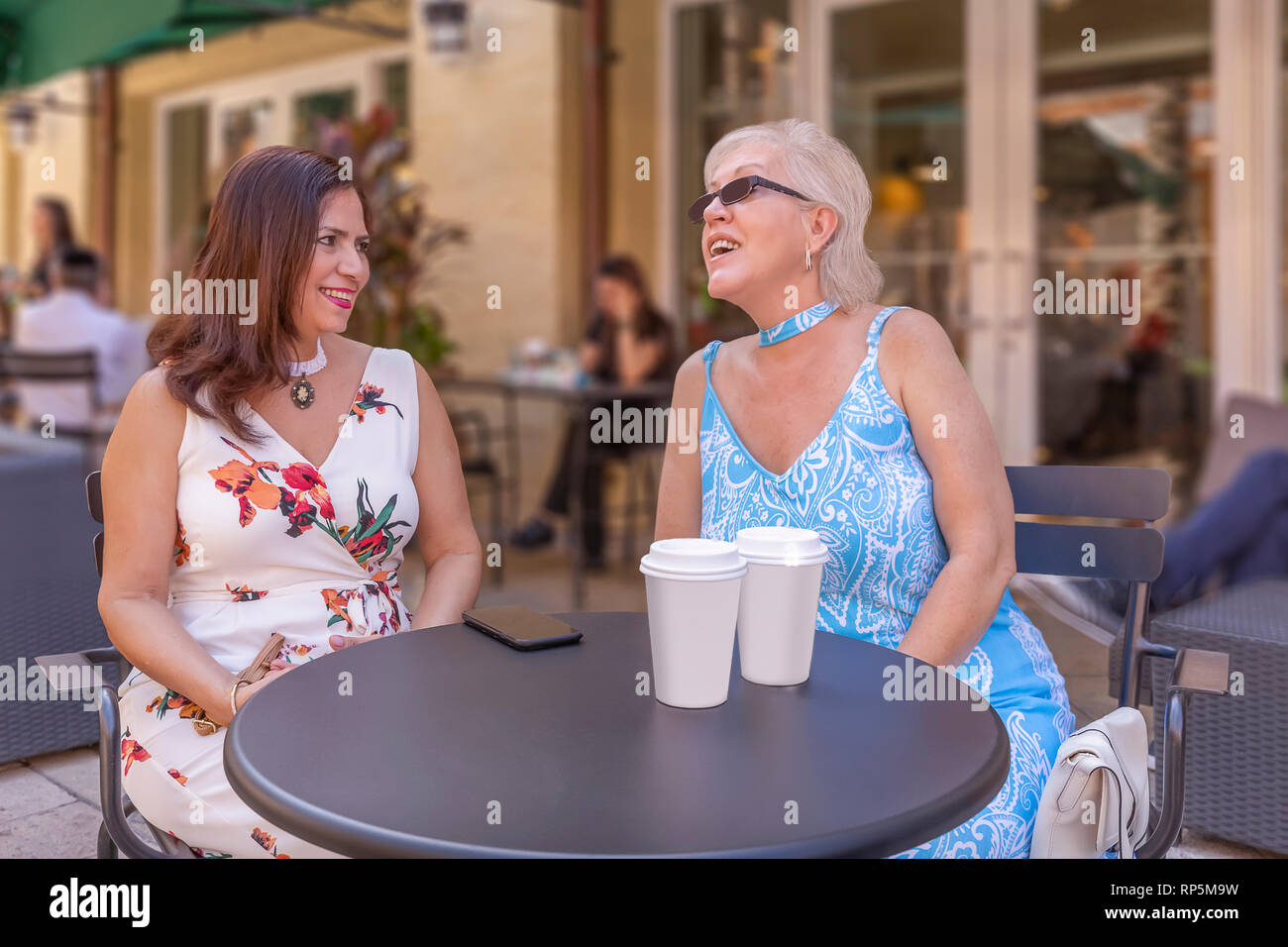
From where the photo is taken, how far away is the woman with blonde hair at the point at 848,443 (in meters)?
1.67

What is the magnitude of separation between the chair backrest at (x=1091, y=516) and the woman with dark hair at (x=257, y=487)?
0.93 meters

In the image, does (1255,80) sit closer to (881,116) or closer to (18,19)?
(881,116)

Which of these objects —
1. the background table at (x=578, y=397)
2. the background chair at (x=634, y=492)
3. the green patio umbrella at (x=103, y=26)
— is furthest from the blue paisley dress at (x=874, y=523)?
the green patio umbrella at (x=103, y=26)

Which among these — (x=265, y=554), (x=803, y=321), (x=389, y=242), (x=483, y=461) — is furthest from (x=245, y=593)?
(x=389, y=242)

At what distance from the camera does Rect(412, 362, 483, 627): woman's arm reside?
1.83 m

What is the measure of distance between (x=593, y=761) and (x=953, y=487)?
808mm

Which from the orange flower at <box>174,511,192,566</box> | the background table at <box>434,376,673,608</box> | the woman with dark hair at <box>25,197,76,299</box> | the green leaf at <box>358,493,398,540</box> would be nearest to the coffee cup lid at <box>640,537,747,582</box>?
the green leaf at <box>358,493,398,540</box>

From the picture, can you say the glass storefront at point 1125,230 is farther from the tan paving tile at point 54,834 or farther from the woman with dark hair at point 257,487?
the tan paving tile at point 54,834

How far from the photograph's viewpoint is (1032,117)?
529 cm

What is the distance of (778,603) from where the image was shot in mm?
1229

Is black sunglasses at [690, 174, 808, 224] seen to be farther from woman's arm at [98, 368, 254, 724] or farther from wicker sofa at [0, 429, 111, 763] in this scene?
wicker sofa at [0, 429, 111, 763]

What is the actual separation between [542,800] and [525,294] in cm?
574
